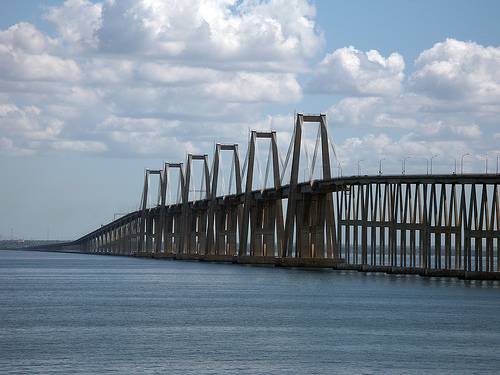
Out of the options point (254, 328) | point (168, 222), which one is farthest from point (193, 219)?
point (254, 328)

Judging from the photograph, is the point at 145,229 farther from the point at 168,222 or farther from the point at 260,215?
the point at 260,215

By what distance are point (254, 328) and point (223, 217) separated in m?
93.2

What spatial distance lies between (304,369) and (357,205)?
59666 mm

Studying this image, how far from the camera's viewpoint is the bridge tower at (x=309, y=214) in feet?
366

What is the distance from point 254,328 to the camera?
56.1 m

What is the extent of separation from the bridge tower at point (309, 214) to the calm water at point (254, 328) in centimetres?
1833

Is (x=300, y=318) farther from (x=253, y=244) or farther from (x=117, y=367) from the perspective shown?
(x=253, y=244)

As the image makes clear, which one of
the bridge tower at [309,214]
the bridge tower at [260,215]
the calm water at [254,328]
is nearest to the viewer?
the calm water at [254,328]

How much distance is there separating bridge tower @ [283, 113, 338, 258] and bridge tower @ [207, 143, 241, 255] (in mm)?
27206

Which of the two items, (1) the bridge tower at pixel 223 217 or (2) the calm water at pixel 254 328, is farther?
(1) the bridge tower at pixel 223 217

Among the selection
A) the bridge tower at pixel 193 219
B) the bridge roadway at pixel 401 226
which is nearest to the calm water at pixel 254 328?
the bridge roadway at pixel 401 226

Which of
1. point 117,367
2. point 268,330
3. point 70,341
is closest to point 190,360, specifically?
point 117,367

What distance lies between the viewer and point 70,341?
164 feet

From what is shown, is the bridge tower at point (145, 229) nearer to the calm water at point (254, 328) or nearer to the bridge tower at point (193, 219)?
the bridge tower at point (193, 219)
